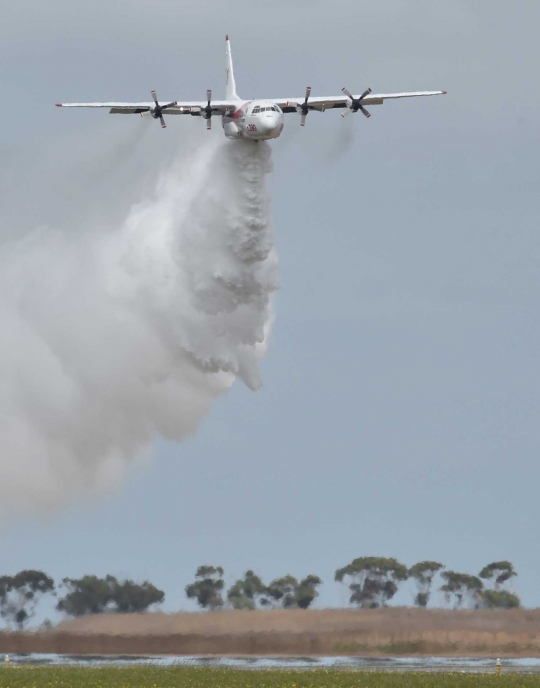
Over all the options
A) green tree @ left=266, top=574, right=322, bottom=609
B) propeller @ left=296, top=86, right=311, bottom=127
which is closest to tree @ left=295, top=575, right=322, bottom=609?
green tree @ left=266, top=574, right=322, bottom=609

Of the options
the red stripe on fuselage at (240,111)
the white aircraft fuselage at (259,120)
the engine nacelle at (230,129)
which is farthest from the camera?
the engine nacelle at (230,129)

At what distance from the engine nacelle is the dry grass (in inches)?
752

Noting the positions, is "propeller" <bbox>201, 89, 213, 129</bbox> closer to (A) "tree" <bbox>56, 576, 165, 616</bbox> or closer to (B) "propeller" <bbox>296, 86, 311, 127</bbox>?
(B) "propeller" <bbox>296, 86, 311, 127</bbox>

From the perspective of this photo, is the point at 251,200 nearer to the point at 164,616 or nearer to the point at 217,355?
the point at 217,355

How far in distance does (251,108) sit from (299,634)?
20.7 meters

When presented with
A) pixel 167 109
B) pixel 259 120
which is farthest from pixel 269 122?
pixel 167 109

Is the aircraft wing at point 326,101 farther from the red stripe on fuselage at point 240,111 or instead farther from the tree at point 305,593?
the tree at point 305,593

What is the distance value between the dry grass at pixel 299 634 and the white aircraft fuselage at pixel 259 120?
19097mm

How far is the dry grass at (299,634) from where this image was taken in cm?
5844

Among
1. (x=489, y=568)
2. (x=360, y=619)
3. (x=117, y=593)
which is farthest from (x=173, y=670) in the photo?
(x=489, y=568)

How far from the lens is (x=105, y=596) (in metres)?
66.2

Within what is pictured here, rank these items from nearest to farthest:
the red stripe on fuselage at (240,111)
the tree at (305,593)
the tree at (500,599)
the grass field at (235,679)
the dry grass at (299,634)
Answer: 1. the grass field at (235,679)
2. the red stripe on fuselage at (240,111)
3. the dry grass at (299,634)
4. the tree at (500,599)
5. the tree at (305,593)

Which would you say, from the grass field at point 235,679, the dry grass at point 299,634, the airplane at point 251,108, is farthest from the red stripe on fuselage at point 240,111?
the grass field at point 235,679

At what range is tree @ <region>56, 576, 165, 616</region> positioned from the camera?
208ft
